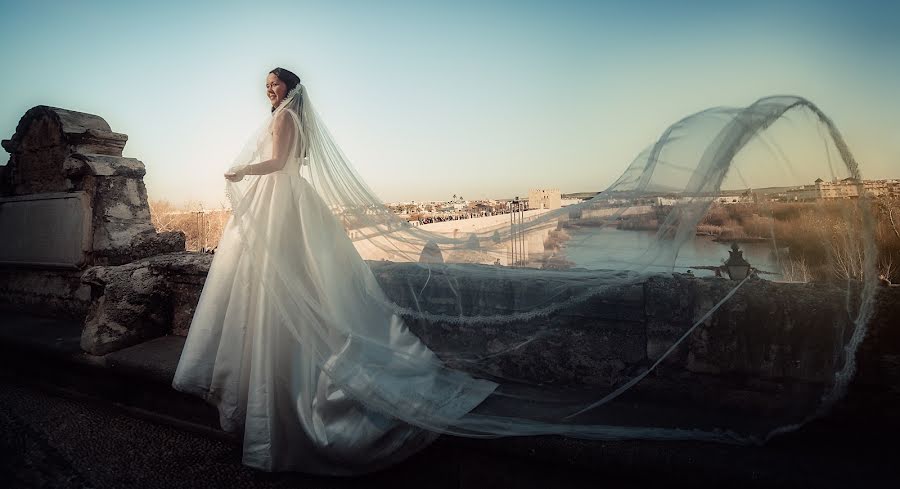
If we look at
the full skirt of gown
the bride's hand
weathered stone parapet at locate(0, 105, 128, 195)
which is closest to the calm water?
the full skirt of gown

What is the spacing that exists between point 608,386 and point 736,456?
0.56 metres

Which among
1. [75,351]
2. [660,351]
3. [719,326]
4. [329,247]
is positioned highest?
[329,247]

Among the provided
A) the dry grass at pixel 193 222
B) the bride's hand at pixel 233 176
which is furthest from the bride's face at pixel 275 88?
the dry grass at pixel 193 222

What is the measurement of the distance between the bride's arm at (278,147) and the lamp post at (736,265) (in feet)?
7.06

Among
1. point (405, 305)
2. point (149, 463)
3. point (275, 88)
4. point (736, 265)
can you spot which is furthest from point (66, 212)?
point (736, 265)

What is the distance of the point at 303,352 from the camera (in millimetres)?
2033

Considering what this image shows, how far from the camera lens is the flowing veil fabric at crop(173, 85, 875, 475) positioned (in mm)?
1585

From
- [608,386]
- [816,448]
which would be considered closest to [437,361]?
[608,386]

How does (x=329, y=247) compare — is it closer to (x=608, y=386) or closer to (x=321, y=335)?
(x=321, y=335)

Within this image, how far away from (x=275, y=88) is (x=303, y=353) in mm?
1565

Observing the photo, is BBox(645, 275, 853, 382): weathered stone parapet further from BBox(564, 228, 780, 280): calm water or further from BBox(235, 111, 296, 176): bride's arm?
BBox(235, 111, 296, 176): bride's arm

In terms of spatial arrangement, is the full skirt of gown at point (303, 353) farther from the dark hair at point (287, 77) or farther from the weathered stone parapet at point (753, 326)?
the weathered stone parapet at point (753, 326)

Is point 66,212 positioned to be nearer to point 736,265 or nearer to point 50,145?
point 50,145

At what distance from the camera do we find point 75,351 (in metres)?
2.97
